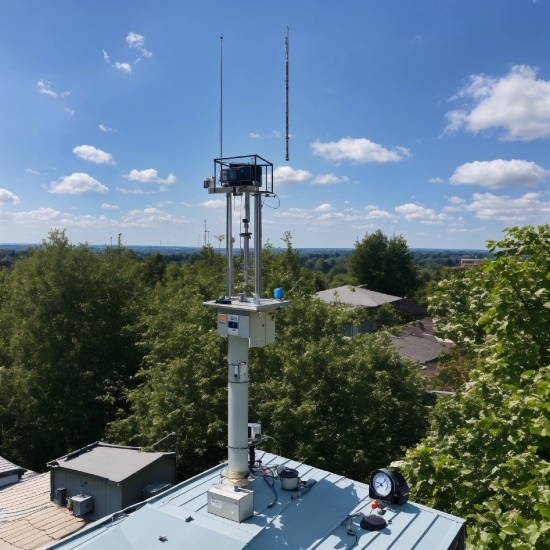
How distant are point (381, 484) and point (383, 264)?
149 ft

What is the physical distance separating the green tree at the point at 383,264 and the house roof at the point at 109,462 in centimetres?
4046

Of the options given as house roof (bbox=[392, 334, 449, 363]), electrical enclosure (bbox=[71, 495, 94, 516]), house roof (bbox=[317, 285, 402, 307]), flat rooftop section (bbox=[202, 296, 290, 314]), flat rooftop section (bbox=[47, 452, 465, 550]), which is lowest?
electrical enclosure (bbox=[71, 495, 94, 516])

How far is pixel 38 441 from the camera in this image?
20.6 metres

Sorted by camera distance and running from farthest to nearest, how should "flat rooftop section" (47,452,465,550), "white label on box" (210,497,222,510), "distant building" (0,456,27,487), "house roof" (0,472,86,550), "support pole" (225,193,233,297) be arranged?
"distant building" (0,456,27,487) → "house roof" (0,472,86,550) → "support pole" (225,193,233,297) → "white label on box" (210,497,222,510) → "flat rooftop section" (47,452,465,550)

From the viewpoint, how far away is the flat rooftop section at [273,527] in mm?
6098

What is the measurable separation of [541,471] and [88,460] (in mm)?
11666

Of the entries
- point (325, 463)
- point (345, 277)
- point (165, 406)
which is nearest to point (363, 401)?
point (325, 463)

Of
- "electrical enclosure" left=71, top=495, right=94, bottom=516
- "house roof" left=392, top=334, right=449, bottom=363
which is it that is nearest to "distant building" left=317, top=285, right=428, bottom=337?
"house roof" left=392, top=334, right=449, bottom=363

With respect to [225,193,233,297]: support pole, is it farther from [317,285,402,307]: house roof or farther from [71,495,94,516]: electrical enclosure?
[317,285,402,307]: house roof

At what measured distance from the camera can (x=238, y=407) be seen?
285 inches

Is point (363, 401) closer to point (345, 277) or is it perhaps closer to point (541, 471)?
point (541, 471)

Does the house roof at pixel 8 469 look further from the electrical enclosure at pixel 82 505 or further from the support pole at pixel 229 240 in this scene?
the support pole at pixel 229 240

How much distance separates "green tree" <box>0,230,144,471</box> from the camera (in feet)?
68.0

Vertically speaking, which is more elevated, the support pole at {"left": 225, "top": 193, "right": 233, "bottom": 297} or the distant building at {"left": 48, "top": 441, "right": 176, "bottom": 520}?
the support pole at {"left": 225, "top": 193, "right": 233, "bottom": 297}
